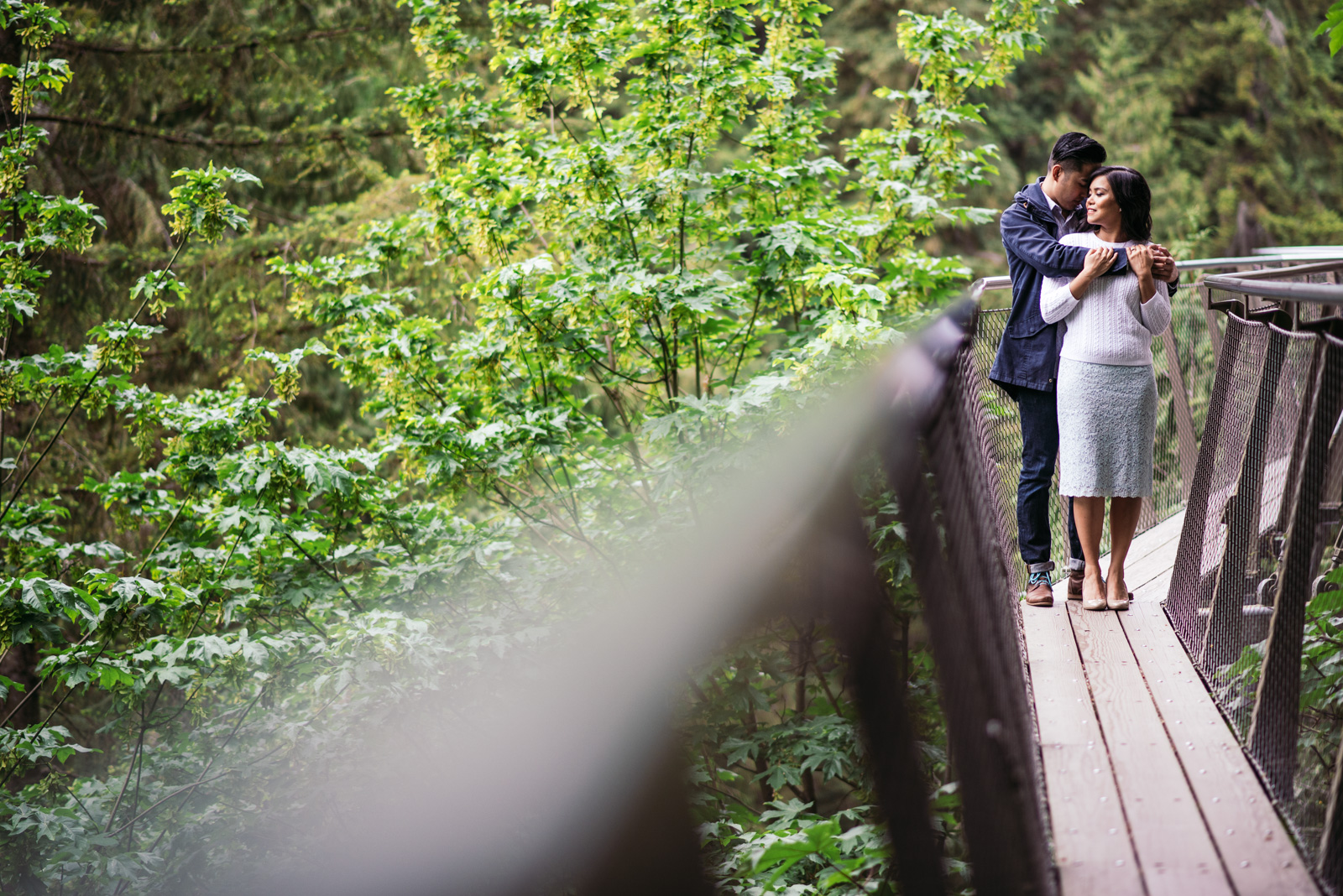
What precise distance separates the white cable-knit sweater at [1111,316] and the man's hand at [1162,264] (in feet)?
0.16

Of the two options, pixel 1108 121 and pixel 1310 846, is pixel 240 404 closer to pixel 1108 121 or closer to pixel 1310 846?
pixel 1310 846

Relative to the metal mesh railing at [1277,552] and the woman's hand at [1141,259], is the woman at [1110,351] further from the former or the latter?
the metal mesh railing at [1277,552]

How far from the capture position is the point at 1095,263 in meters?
2.94

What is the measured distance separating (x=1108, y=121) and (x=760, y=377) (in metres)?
14.4

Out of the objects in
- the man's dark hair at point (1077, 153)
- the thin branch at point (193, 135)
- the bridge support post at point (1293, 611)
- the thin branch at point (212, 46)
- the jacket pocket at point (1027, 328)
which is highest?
the thin branch at point (212, 46)

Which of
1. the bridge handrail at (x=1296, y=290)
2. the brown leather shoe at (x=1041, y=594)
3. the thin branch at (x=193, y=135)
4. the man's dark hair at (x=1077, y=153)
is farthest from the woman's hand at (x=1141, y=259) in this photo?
the thin branch at (x=193, y=135)

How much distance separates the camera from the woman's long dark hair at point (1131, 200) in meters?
3.00

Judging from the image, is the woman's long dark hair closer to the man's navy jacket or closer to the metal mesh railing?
the man's navy jacket

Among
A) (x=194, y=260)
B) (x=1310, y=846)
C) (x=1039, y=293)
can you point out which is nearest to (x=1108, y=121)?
(x=194, y=260)

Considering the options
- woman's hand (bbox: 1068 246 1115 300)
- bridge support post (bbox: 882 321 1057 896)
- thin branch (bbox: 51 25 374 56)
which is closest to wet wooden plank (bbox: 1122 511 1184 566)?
woman's hand (bbox: 1068 246 1115 300)

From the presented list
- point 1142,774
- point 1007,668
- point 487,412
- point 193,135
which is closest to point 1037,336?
point 1142,774

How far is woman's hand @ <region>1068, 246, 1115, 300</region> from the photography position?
9.64 feet

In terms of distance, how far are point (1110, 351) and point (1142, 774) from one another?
49.3 inches

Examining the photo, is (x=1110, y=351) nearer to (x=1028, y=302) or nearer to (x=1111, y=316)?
(x=1111, y=316)
